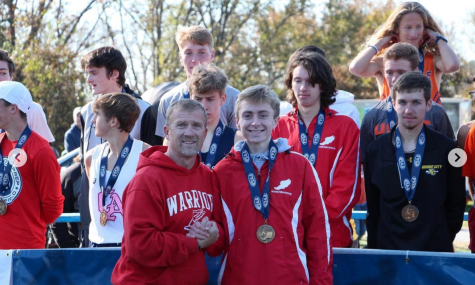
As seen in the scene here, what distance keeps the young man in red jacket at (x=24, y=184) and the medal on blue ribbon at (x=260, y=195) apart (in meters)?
1.85

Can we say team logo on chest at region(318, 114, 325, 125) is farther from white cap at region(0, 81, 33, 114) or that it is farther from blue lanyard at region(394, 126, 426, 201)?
white cap at region(0, 81, 33, 114)

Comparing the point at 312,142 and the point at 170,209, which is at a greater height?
the point at 312,142

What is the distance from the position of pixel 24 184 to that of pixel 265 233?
2.25 m

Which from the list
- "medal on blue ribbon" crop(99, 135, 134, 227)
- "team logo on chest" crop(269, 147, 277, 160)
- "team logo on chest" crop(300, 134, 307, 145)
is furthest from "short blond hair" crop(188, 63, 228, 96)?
"team logo on chest" crop(269, 147, 277, 160)

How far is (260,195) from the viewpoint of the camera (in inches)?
169

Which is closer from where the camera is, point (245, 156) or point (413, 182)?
point (245, 156)

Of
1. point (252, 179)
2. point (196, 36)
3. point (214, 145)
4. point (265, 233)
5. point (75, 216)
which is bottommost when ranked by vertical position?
point (75, 216)

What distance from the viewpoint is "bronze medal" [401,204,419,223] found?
4.94 metres

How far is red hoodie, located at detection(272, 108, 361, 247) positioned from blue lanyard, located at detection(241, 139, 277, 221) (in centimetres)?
89

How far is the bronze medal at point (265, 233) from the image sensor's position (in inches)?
166

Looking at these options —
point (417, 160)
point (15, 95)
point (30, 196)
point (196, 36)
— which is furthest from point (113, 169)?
point (417, 160)

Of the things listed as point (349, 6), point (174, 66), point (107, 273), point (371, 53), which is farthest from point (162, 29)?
point (107, 273)

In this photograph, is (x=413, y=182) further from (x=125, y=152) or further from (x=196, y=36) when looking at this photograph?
(x=196, y=36)

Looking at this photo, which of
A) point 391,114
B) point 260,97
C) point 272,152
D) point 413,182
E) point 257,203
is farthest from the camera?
point 391,114
